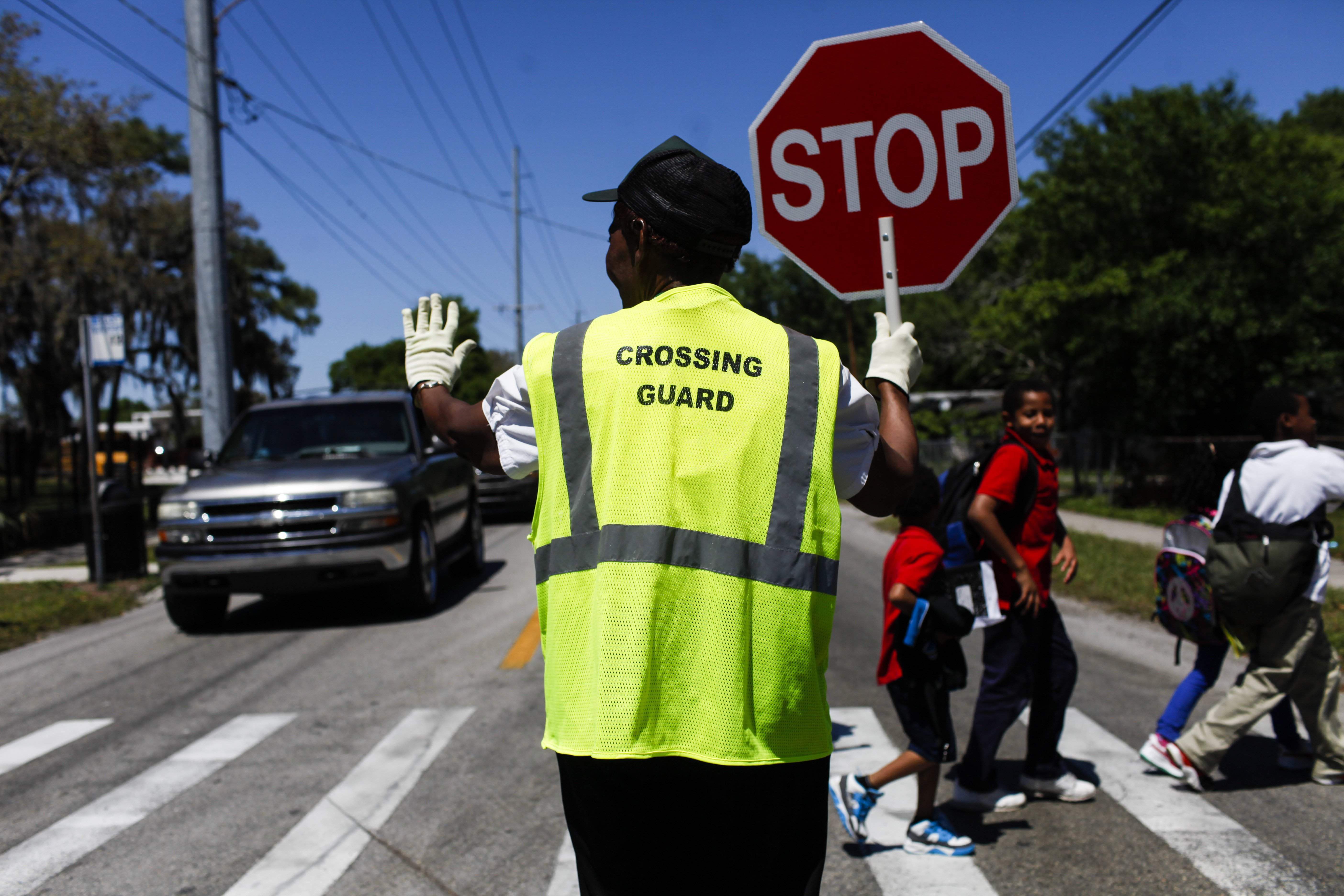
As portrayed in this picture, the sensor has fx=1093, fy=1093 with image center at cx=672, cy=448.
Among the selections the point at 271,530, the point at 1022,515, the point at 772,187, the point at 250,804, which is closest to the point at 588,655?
the point at 772,187

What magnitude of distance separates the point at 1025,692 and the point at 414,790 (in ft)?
8.84

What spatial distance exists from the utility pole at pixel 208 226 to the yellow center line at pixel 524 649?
9182mm

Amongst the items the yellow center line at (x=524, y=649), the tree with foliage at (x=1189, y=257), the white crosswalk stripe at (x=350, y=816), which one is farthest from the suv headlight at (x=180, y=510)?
the tree with foliage at (x=1189, y=257)

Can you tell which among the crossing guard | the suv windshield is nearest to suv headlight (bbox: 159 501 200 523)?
the suv windshield

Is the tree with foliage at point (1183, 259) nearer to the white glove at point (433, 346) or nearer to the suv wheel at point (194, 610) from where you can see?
the suv wheel at point (194, 610)

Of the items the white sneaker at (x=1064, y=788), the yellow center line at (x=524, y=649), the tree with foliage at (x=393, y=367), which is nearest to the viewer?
the white sneaker at (x=1064, y=788)

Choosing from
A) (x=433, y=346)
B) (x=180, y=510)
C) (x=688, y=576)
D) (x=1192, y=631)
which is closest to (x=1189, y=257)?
(x=1192, y=631)

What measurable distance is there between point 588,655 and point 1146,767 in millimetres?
4125

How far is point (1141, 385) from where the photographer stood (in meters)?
20.9

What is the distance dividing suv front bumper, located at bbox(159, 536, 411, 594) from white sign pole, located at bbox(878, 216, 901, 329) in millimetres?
6672

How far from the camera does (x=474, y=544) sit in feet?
40.1

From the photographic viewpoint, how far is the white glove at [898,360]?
2270 mm

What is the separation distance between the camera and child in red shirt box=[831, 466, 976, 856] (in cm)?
410

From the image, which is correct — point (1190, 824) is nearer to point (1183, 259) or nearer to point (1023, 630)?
point (1023, 630)
